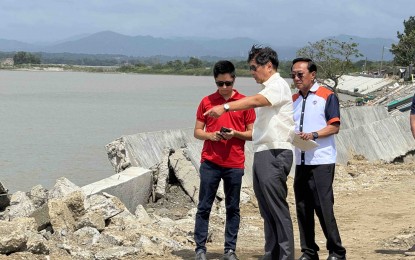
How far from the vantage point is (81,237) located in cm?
786

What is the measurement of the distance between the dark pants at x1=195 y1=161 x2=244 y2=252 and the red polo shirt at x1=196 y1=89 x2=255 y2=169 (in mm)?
70

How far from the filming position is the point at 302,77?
669 cm

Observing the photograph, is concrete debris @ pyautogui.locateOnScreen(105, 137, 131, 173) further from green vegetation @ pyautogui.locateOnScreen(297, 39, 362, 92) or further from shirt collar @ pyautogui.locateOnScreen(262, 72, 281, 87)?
green vegetation @ pyautogui.locateOnScreen(297, 39, 362, 92)

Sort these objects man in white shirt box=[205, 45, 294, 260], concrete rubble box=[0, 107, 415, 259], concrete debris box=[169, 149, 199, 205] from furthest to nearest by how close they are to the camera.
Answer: concrete debris box=[169, 149, 199, 205] → concrete rubble box=[0, 107, 415, 259] → man in white shirt box=[205, 45, 294, 260]

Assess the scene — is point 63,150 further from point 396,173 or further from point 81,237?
point 81,237

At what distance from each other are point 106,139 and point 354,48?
21.8 m

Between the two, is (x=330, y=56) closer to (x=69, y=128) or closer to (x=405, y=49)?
(x=69, y=128)

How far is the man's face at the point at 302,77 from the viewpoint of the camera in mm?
6688

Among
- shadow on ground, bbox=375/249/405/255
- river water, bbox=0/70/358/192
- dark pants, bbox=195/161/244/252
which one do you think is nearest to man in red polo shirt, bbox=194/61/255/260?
dark pants, bbox=195/161/244/252

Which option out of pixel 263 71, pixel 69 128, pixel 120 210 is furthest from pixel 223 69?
pixel 69 128

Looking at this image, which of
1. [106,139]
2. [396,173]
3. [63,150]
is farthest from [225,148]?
[106,139]

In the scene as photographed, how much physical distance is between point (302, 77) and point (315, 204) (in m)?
1.09

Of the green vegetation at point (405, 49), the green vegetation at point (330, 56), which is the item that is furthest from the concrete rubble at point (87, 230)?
the green vegetation at point (405, 49)

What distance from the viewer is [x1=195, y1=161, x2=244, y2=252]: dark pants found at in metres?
6.82
